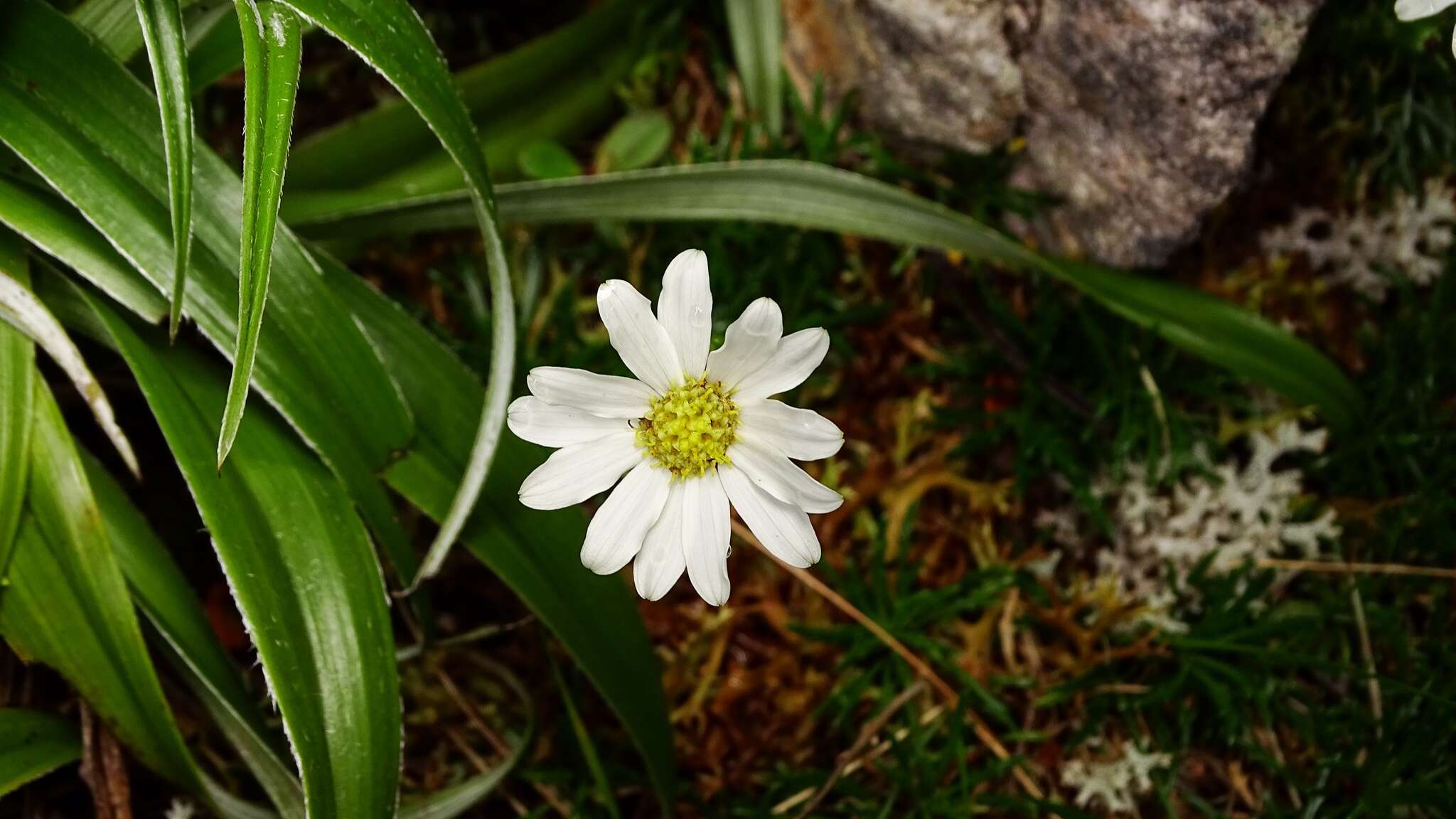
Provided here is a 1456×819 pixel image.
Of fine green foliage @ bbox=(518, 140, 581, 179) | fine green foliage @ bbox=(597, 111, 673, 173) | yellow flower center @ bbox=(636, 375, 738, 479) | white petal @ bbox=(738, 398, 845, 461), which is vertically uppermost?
fine green foliage @ bbox=(597, 111, 673, 173)

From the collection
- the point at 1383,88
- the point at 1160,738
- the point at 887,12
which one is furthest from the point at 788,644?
the point at 1383,88

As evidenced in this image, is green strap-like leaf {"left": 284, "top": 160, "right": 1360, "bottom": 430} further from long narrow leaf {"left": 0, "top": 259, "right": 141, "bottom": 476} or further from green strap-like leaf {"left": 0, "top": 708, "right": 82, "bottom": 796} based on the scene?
green strap-like leaf {"left": 0, "top": 708, "right": 82, "bottom": 796}

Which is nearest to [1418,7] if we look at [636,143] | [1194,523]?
[1194,523]

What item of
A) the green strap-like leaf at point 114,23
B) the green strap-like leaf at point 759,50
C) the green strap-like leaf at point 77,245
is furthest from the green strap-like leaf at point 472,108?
the green strap-like leaf at point 77,245

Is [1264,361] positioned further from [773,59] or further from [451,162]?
[451,162]

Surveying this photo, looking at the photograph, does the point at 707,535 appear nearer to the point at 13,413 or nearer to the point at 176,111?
the point at 176,111

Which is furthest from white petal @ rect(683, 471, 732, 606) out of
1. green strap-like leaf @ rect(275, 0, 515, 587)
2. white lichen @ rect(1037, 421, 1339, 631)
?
white lichen @ rect(1037, 421, 1339, 631)

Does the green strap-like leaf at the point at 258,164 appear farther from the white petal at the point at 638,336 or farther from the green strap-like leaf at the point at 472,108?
the green strap-like leaf at the point at 472,108
